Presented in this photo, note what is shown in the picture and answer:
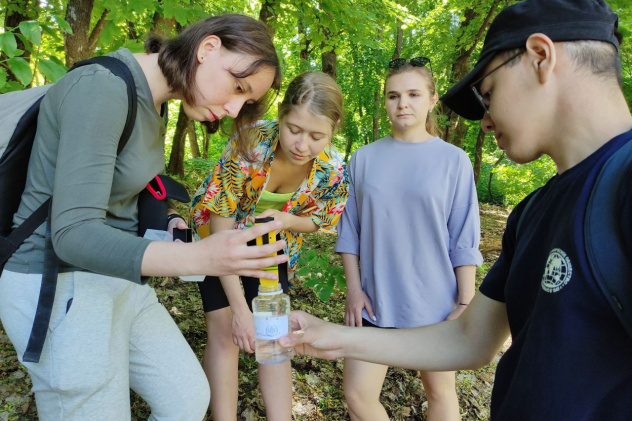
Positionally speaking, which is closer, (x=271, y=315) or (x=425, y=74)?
(x=271, y=315)

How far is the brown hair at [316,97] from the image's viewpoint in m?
2.33

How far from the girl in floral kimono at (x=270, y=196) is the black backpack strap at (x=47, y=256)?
821 millimetres

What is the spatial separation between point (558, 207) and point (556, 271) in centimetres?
18

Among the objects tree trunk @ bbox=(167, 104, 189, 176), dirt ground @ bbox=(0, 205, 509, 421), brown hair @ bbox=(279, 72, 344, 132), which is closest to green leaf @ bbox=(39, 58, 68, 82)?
brown hair @ bbox=(279, 72, 344, 132)

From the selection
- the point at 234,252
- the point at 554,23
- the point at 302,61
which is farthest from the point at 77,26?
the point at 302,61

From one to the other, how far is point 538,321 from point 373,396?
1.58 m

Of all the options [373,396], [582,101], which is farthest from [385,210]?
[582,101]

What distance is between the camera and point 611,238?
2.81ft

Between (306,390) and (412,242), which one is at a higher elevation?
(412,242)

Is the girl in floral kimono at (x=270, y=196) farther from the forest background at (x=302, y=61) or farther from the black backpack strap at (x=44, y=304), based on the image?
the black backpack strap at (x=44, y=304)

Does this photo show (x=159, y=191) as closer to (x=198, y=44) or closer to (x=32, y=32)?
(x=198, y=44)

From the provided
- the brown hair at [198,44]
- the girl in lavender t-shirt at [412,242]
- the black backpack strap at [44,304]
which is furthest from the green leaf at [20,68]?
the girl in lavender t-shirt at [412,242]

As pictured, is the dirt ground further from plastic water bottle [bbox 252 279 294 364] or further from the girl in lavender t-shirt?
plastic water bottle [bbox 252 279 294 364]

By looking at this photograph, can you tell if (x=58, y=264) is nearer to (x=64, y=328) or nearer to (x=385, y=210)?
(x=64, y=328)
